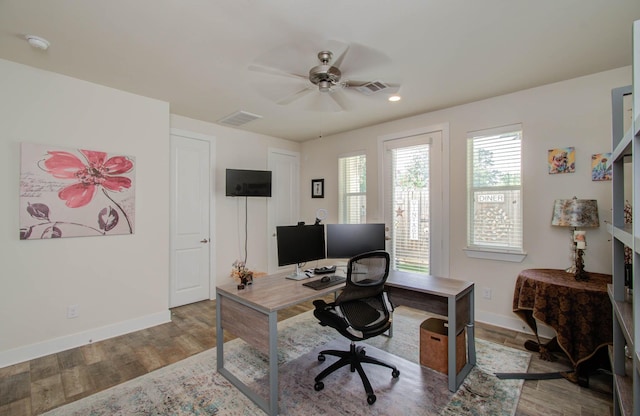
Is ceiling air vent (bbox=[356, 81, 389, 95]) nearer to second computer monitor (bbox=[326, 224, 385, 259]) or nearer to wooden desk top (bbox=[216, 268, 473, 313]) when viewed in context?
second computer monitor (bbox=[326, 224, 385, 259])

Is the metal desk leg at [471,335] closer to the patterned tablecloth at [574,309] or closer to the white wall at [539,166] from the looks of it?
the patterned tablecloth at [574,309]

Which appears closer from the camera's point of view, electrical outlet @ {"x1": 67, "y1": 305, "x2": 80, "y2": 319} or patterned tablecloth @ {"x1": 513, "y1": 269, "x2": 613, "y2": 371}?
patterned tablecloth @ {"x1": 513, "y1": 269, "x2": 613, "y2": 371}

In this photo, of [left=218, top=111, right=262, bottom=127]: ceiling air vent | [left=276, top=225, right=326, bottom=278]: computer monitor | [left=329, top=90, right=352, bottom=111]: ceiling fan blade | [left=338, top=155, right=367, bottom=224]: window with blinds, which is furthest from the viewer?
[left=338, top=155, right=367, bottom=224]: window with blinds

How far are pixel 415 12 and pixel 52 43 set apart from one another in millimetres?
2696

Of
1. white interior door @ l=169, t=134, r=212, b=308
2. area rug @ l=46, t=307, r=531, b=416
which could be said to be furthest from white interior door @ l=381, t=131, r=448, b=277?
white interior door @ l=169, t=134, r=212, b=308

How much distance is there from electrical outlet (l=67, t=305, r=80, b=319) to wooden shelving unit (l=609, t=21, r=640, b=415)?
4.02 metres

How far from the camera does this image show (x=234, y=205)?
15.0ft

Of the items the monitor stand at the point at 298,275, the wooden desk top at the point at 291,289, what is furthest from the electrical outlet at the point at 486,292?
the monitor stand at the point at 298,275

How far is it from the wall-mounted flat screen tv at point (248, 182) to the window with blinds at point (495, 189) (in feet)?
9.48

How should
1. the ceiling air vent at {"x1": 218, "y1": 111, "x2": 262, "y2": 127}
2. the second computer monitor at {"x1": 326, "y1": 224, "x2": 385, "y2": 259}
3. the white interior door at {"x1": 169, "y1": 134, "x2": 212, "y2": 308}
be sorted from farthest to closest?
the white interior door at {"x1": 169, "y1": 134, "x2": 212, "y2": 308}, the ceiling air vent at {"x1": 218, "y1": 111, "x2": 262, "y2": 127}, the second computer monitor at {"x1": 326, "y1": 224, "x2": 385, "y2": 259}

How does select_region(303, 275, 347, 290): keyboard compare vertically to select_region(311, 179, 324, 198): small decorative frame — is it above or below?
below

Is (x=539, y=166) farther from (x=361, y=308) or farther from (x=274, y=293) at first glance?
(x=274, y=293)

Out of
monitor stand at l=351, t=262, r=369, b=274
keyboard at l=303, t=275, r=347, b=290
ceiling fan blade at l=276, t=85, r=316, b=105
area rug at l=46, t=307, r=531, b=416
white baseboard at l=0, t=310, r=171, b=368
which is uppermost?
ceiling fan blade at l=276, t=85, r=316, b=105

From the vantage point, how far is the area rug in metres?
1.95
